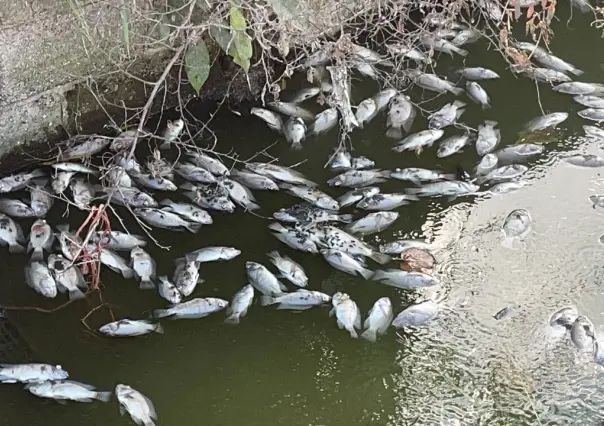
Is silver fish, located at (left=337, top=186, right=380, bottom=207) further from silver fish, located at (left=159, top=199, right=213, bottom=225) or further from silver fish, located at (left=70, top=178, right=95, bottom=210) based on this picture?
silver fish, located at (left=70, top=178, right=95, bottom=210)

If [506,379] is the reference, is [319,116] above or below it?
above

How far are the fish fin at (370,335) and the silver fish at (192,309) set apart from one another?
2.01 ft

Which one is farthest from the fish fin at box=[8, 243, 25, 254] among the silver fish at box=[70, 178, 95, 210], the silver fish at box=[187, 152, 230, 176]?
the silver fish at box=[187, 152, 230, 176]

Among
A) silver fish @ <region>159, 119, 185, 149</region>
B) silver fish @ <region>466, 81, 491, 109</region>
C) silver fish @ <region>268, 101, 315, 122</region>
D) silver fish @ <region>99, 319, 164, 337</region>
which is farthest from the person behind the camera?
silver fish @ <region>466, 81, 491, 109</region>

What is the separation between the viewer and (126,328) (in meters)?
3.27

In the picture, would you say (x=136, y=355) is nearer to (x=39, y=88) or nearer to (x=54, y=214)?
(x=54, y=214)

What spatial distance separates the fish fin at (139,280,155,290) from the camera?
11.4 feet

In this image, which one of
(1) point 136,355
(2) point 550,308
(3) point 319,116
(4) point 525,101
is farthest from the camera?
(4) point 525,101

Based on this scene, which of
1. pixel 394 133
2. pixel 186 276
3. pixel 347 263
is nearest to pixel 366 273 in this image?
pixel 347 263

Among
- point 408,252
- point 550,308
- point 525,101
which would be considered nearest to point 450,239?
point 408,252

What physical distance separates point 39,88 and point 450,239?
2.21 m

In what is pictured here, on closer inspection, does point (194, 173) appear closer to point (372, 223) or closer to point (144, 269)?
point (144, 269)

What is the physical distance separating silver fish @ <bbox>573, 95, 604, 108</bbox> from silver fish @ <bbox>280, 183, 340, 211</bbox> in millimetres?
1784

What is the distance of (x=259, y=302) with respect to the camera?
11.3 feet
